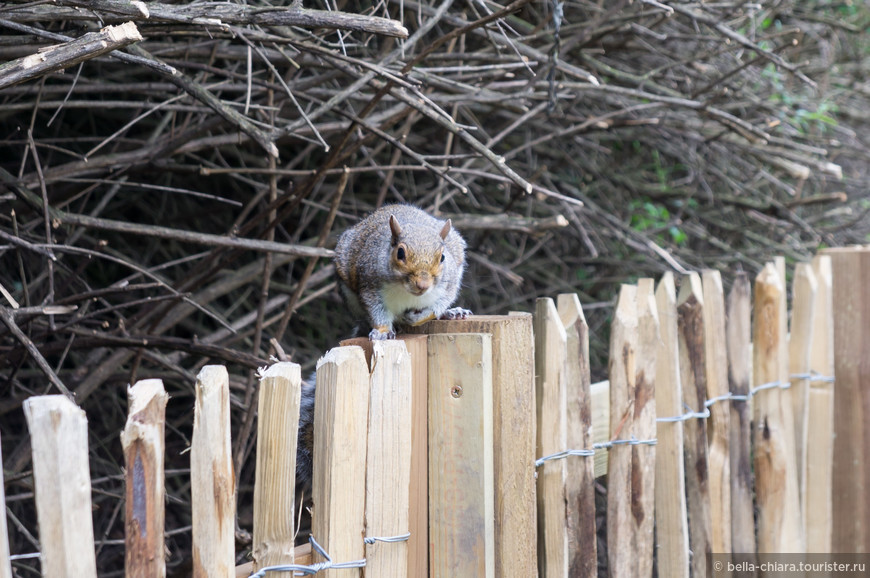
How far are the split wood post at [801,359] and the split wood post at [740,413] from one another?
274 mm

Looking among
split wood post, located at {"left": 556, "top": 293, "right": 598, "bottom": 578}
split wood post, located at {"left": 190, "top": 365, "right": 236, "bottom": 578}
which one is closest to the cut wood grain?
split wood post, located at {"left": 556, "top": 293, "right": 598, "bottom": 578}

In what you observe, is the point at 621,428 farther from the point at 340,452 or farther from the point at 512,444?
the point at 340,452

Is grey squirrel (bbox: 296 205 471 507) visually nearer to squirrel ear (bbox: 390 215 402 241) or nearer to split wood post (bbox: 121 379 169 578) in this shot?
squirrel ear (bbox: 390 215 402 241)

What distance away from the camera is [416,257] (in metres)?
1.74

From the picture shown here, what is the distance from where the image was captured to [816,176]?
13.4ft

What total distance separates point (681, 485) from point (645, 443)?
18 cm

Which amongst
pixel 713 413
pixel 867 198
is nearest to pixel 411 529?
pixel 713 413

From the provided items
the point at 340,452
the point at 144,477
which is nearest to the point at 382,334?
the point at 340,452

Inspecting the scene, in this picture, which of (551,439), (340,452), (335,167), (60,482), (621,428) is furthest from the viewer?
(335,167)

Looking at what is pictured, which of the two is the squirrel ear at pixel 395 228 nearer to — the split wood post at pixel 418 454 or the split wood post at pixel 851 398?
the split wood post at pixel 418 454

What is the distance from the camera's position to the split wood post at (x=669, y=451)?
1813 mm

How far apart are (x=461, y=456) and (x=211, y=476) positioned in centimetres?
50

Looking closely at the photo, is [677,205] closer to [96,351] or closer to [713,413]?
[713,413]

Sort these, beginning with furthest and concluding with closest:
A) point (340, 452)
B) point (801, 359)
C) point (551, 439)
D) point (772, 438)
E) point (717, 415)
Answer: point (801, 359), point (772, 438), point (717, 415), point (551, 439), point (340, 452)
